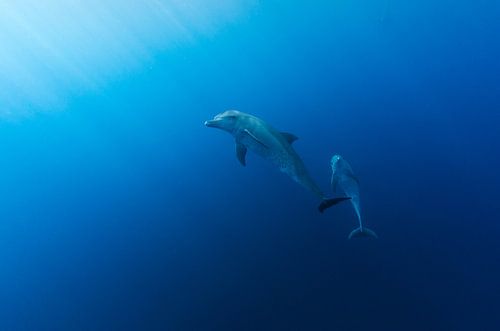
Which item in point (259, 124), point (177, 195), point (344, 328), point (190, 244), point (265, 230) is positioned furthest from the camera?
point (177, 195)

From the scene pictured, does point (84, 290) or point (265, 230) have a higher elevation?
point (265, 230)

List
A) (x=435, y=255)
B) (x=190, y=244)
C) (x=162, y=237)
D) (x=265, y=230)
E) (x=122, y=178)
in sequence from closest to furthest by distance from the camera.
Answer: (x=435, y=255) → (x=265, y=230) → (x=190, y=244) → (x=162, y=237) → (x=122, y=178)

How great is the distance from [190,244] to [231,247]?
1945 millimetres

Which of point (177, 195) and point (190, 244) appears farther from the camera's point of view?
point (177, 195)

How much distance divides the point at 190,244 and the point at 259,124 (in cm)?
989

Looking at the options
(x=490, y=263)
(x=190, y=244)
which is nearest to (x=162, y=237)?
(x=190, y=244)

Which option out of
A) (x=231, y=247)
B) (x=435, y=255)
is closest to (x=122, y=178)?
(x=231, y=247)

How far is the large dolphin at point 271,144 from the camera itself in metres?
3.35

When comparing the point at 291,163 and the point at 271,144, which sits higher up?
the point at 271,144

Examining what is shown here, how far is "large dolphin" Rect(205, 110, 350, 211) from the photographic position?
132 inches

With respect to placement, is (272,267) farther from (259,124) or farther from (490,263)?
(259,124)

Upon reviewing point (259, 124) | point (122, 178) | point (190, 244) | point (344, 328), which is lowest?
point (344, 328)

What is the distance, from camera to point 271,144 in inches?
136

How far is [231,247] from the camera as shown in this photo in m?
11.5
